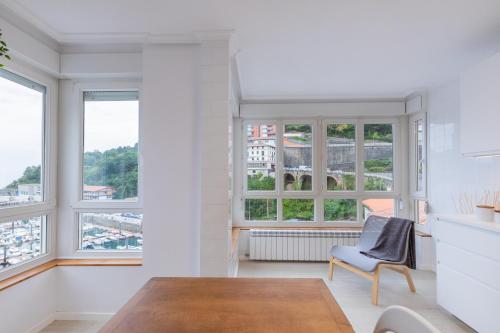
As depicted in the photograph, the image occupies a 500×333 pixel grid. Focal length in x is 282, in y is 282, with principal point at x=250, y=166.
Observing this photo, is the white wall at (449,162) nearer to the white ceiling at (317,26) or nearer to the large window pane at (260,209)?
the white ceiling at (317,26)

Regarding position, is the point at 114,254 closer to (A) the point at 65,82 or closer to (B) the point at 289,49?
(A) the point at 65,82

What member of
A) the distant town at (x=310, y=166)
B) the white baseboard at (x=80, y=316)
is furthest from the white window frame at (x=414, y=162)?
the white baseboard at (x=80, y=316)

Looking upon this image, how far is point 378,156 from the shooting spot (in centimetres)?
474

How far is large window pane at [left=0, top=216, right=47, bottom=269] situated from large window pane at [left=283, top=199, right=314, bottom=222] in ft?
10.9

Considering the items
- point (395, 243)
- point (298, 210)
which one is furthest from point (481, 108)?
point (298, 210)

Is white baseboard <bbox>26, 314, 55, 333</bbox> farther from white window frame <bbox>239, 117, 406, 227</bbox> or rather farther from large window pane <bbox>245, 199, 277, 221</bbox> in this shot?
large window pane <bbox>245, 199, 277, 221</bbox>

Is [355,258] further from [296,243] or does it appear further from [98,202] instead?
[98,202]

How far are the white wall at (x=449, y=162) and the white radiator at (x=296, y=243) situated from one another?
1375mm

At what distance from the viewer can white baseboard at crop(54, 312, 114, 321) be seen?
8.61ft

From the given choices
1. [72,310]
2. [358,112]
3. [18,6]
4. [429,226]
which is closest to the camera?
[18,6]

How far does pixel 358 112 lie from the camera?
4.56 m

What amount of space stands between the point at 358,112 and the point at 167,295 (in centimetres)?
420

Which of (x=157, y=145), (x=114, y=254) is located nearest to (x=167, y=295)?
(x=157, y=145)

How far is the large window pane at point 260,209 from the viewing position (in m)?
4.78
